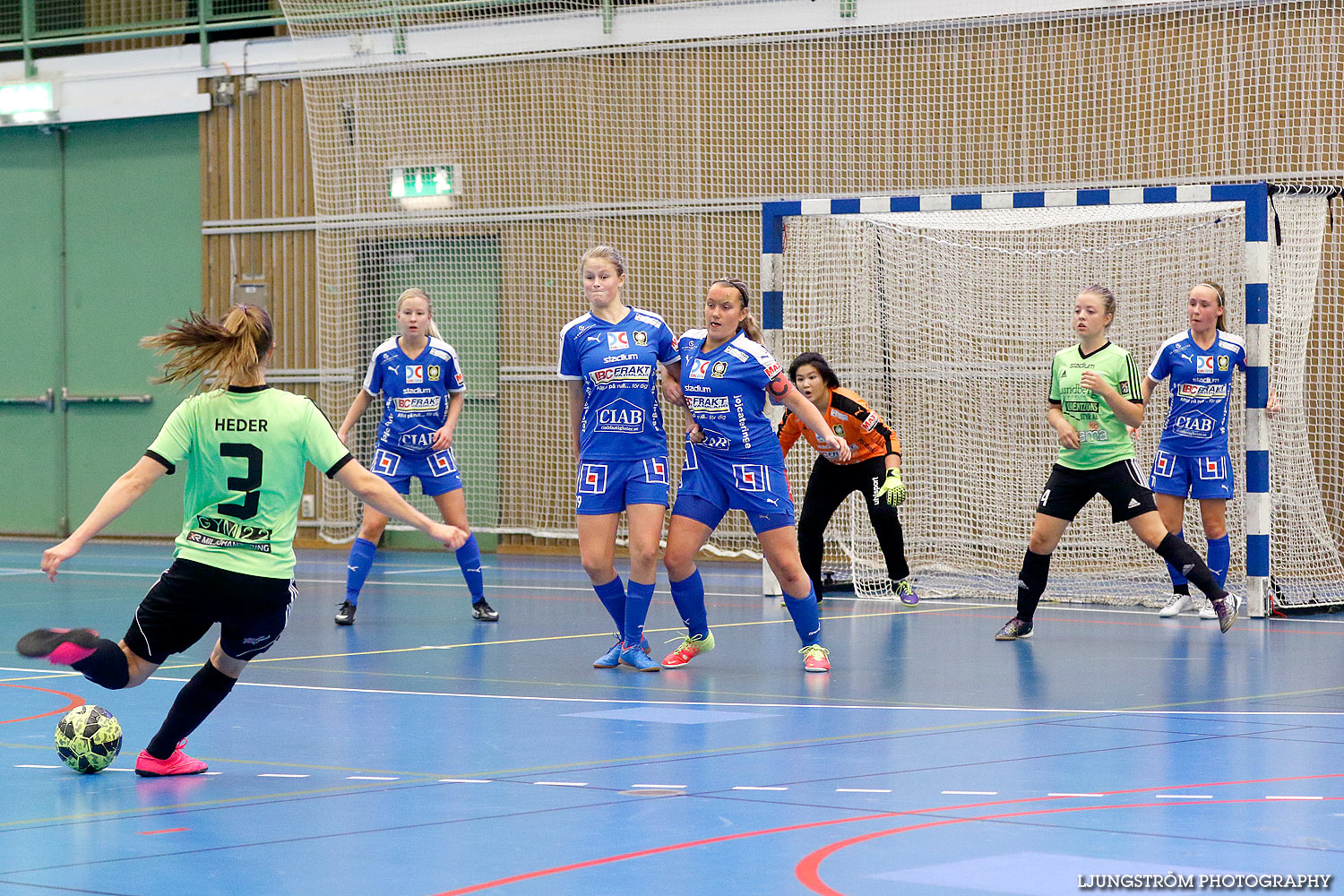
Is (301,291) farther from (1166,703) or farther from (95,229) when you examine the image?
(1166,703)

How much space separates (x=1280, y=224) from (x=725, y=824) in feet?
29.6

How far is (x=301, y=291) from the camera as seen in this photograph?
1980 centimetres

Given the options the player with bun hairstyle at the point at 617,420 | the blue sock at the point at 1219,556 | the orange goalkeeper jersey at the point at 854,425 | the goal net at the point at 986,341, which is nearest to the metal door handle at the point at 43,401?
the goal net at the point at 986,341

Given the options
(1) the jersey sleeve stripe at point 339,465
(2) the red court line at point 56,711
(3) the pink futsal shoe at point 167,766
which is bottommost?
(2) the red court line at point 56,711

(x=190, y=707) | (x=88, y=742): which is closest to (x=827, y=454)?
(x=190, y=707)

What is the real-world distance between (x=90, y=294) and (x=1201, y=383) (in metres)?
14.7

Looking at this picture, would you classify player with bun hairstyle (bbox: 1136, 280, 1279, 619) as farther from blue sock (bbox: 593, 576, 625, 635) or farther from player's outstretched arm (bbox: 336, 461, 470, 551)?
player's outstretched arm (bbox: 336, 461, 470, 551)

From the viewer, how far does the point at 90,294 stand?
2123cm

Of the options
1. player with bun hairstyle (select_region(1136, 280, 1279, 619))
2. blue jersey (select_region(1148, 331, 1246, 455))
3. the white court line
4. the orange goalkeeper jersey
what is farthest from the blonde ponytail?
blue jersey (select_region(1148, 331, 1246, 455))

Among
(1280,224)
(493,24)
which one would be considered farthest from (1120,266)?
(493,24)

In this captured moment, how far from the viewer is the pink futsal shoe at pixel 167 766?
6.00 metres

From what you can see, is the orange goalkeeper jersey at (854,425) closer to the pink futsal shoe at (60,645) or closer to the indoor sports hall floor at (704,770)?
the indoor sports hall floor at (704,770)

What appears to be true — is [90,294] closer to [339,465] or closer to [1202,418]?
[1202,418]

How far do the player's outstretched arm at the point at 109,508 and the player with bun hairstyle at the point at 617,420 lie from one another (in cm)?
318
